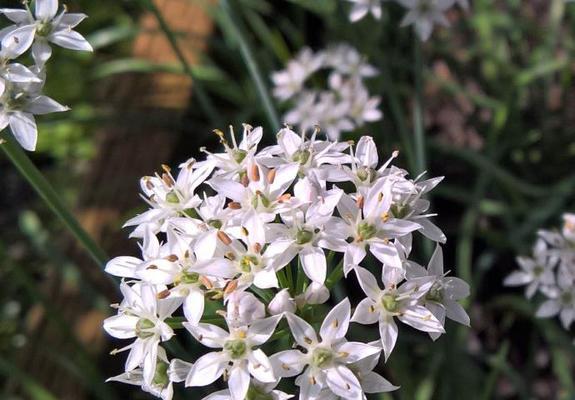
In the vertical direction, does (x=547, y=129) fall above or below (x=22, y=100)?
below

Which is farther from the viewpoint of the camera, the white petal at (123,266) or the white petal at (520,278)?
the white petal at (520,278)

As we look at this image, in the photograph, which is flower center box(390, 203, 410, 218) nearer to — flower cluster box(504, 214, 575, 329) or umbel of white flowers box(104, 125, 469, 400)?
umbel of white flowers box(104, 125, 469, 400)

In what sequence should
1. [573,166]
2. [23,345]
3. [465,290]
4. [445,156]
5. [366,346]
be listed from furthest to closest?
[445,156], [573,166], [23,345], [465,290], [366,346]

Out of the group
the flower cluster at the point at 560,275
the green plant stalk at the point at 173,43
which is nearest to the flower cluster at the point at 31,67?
the green plant stalk at the point at 173,43

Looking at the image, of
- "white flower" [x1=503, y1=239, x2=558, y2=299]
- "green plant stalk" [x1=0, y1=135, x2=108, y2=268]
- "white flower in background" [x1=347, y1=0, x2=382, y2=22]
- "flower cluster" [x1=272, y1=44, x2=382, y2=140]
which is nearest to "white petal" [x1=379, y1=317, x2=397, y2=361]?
"green plant stalk" [x1=0, y1=135, x2=108, y2=268]

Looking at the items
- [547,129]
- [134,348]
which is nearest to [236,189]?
[134,348]

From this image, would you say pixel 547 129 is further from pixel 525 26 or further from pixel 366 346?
pixel 366 346

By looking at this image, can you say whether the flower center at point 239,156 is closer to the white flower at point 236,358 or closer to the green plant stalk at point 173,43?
the white flower at point 236,358
